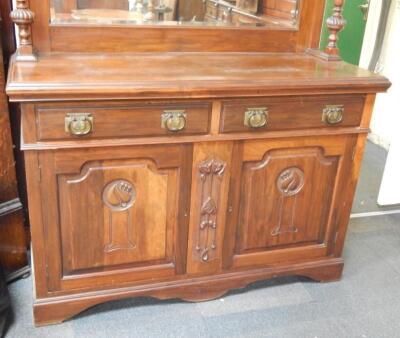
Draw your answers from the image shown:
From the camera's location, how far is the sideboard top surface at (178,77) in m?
1.36

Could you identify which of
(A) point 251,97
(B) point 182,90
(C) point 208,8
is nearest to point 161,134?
(B) point 182,90

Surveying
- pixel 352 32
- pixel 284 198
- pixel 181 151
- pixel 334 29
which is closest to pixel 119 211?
pixel 181 151

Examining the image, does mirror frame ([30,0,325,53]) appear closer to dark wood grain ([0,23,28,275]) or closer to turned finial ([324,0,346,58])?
turned finial ([324,0,346,58])

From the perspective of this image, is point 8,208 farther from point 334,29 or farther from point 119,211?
point 334,29

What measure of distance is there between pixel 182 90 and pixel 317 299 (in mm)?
1012

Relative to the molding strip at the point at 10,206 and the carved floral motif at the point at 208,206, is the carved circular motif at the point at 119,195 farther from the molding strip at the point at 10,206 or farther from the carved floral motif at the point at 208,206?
the molding strip at the point at 10,206

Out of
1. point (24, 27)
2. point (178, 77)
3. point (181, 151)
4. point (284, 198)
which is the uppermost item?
point (24, 27)

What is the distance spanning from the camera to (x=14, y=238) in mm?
1859

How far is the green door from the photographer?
9.07ft

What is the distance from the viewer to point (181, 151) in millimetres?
1556

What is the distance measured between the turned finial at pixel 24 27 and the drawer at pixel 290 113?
642 mm

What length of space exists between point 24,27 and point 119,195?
1.99ft

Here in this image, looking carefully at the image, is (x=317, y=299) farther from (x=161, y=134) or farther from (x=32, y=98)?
(x=32, y=98)

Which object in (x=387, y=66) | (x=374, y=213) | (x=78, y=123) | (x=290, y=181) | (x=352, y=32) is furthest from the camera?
(x=387, y=66)
